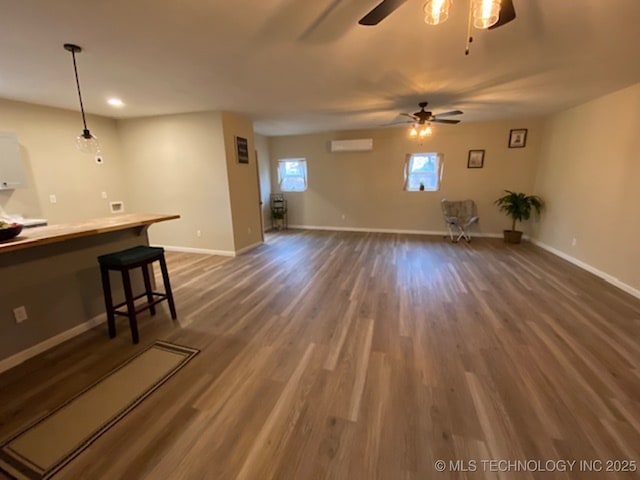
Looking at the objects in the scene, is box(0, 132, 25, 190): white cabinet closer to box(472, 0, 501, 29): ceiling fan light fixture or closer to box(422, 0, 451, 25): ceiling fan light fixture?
box(422, 0, 451, 25): ceiling fan light fixture

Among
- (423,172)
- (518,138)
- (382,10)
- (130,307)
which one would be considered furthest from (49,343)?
(518,138)

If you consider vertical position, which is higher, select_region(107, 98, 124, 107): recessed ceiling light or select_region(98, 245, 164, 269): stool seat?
select_region(107, 98, 124, 107): recessed ceiling light

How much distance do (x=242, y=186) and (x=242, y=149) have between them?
669 millimetres

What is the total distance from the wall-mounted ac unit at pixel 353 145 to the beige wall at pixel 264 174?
1.76m

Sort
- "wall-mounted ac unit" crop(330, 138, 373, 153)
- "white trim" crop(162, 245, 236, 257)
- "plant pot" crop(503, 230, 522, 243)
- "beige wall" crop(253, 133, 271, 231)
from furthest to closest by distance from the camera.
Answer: "beige wall" crop(253, 133, 271, 231), "wall-mounted ac unit" crop(330, 138, 373, 153), "plant pot" crop(503, 230, 522, 243), "white trim" crop(162, 245, 236, 257)

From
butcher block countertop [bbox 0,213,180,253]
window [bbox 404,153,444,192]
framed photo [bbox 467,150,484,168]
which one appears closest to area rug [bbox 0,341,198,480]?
butcher block countertop [bbox 0,213,180,253]

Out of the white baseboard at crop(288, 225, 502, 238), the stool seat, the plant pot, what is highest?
the stool seat

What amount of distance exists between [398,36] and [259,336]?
2731 mm

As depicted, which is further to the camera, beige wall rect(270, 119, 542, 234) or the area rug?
beige wall rect(270, 119, 542, 234)

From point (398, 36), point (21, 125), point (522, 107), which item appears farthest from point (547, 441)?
point (21, 125)

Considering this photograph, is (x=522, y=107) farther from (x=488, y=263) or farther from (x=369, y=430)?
(x=369, y=430)

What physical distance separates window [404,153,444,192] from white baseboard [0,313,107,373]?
609 cm

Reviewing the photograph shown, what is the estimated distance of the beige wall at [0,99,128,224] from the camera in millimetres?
3725

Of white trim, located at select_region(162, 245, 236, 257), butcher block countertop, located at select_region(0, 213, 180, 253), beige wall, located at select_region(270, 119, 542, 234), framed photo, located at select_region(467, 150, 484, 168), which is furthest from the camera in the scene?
framed photo, located at select_region(467, 150, 484, 168)
